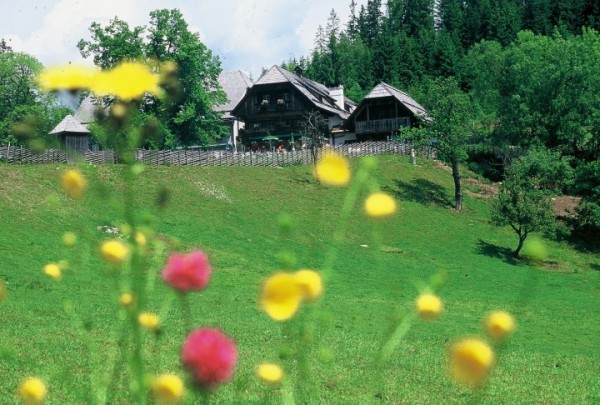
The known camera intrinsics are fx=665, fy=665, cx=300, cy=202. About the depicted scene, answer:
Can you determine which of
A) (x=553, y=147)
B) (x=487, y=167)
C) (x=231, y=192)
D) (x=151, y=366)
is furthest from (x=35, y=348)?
(x=487, y=167)

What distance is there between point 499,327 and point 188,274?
0.48m

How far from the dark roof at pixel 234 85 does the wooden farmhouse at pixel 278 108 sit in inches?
130

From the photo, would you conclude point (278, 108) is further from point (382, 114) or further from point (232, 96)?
point (382, 114)

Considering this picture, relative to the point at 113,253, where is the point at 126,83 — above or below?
above

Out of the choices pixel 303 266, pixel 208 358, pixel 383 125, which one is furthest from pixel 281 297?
pixel 383 125

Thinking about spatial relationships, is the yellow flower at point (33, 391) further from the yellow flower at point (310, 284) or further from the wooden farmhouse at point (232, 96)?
the wooden farmhouse at point (232, 96)

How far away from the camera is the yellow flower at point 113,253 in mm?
1247

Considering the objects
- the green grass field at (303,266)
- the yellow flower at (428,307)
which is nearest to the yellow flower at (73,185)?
the green grass field at (303,266)

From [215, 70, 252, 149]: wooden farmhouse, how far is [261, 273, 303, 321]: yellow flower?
44540mm

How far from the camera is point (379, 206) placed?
3.85 feet

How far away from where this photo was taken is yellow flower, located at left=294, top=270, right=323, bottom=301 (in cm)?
112

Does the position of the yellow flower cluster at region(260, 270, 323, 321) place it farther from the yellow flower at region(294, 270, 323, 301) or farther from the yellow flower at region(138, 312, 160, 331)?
the yellow flower at region(138, 312, 160, 331)

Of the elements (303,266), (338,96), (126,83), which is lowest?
(303,266)

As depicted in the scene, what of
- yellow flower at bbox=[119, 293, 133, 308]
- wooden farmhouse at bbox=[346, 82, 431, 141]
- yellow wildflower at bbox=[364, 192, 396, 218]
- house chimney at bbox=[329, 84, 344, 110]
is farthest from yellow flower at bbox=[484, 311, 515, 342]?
house chimney at bbox=[329, 84, 344, 110]
